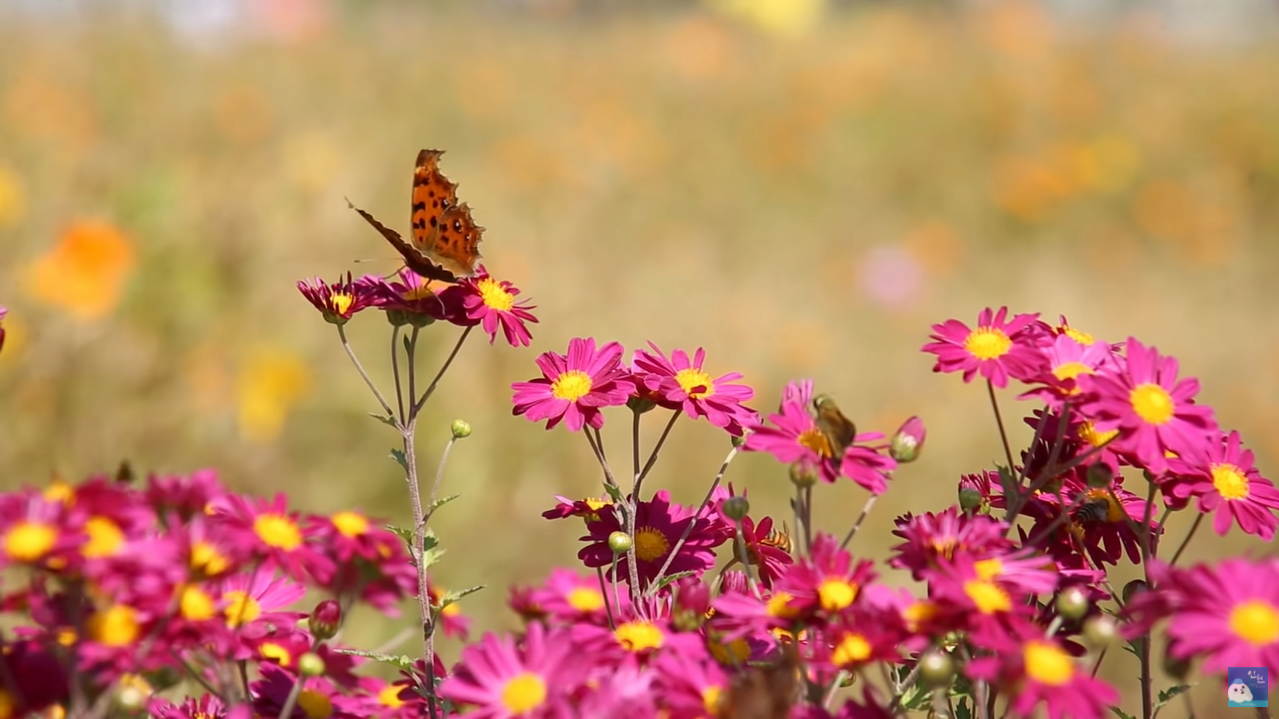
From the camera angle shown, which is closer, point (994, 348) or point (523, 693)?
point (523, 693)

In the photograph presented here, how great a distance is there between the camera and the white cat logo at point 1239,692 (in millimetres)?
915

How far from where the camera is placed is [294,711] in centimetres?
104

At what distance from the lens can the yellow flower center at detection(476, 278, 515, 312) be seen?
Answer: 1200 millimetres

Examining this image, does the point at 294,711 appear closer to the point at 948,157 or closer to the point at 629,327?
the point at 629,327

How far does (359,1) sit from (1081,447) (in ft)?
30.9

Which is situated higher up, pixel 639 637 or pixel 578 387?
pixel 578 387

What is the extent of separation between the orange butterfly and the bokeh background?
4.39 feet

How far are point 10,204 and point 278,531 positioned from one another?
2924mm

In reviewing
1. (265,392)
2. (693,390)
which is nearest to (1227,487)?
(693,390)

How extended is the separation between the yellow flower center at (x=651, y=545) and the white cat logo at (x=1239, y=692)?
20.3 inches

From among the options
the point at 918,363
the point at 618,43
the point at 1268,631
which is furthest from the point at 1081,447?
the point at 618,43

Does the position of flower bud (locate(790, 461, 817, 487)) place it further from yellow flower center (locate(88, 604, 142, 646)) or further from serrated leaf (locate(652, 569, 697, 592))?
yellow flower center (locate(88, 604, 142, 646))

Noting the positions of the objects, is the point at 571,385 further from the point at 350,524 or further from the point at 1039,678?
the point at 1039,678

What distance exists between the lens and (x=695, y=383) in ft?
3.67
